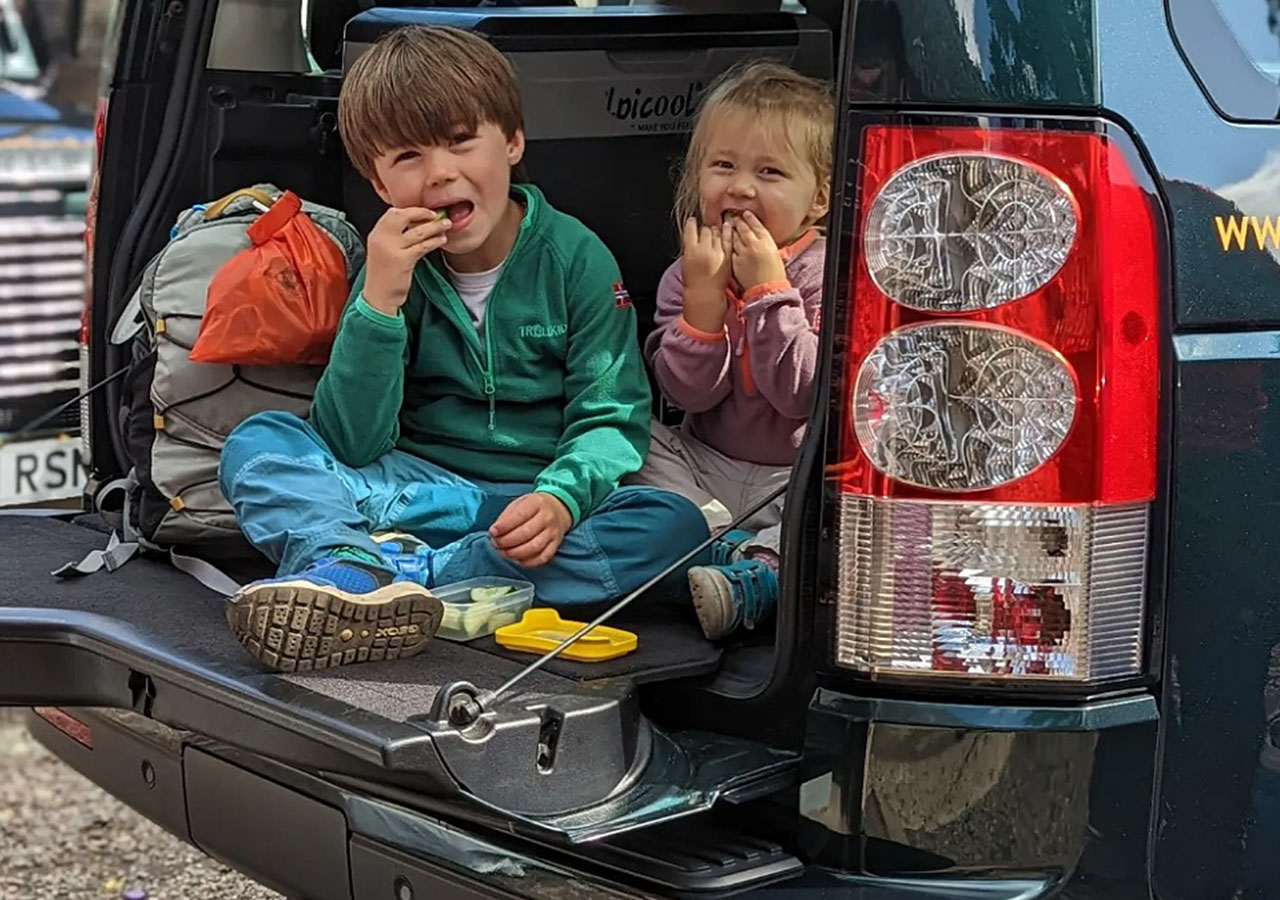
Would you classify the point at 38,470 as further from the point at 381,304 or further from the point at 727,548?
the point at 727,548

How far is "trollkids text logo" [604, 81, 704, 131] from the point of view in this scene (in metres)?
3.67

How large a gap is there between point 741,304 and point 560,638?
2.21 ft

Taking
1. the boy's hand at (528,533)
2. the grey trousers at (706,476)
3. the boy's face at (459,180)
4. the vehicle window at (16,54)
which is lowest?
the boy's hand at (528,533)

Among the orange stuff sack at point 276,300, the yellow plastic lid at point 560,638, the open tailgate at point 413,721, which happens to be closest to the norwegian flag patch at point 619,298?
the orange stuff sack at point 276,300

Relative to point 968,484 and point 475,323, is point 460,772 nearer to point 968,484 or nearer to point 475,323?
point 968,484

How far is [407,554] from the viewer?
113 inches

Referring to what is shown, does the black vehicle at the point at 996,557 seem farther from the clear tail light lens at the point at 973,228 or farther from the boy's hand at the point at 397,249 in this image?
the boy's hand at the point at 397,249

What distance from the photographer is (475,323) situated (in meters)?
3.11

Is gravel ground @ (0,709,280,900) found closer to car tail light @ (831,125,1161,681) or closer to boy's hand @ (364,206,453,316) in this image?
boy's hand @ (364,206,453,316)

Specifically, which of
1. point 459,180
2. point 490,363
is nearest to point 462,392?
point 490,363

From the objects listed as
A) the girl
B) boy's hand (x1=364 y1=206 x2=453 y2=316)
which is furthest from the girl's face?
boy's hand (x1=364 y1=206 x2=453 y2=316)

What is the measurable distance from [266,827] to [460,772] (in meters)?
0.68

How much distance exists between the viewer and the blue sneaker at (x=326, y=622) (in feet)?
7.49

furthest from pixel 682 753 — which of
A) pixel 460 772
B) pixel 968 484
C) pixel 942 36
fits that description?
pixel 942 36
